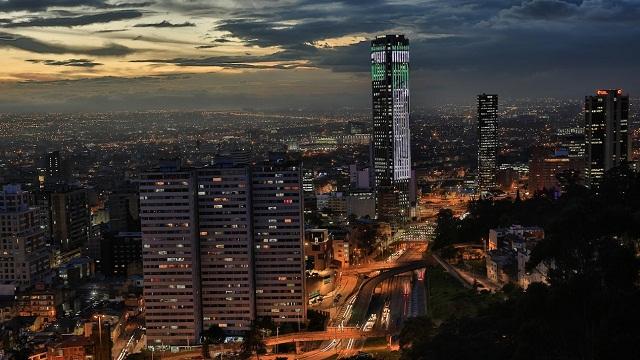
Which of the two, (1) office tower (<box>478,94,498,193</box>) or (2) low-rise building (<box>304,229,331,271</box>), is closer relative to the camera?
(2) low-rise building (<box>304,229,331,271</box>)

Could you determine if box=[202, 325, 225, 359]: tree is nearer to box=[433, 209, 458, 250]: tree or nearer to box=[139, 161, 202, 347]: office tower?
box=[139, 161, 202, 347]: office tower

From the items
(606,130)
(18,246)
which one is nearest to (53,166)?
(18,246)

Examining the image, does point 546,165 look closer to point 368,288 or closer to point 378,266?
point 378,266

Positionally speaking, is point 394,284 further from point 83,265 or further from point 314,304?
point 83,265

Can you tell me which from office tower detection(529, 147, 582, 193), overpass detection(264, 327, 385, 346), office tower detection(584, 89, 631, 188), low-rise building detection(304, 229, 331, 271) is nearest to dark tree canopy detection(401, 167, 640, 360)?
overpass detection(264, 327, 385, 346)

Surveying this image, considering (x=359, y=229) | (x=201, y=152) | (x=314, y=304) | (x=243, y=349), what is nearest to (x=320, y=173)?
(x=359, y=229)

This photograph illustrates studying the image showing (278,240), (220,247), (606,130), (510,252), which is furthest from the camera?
(606,130)
